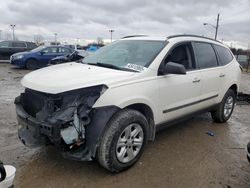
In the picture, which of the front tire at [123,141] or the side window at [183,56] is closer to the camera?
the front tire at [123,141]

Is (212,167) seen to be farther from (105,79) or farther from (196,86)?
(105,79)

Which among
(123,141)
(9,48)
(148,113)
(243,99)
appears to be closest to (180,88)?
(148,113)

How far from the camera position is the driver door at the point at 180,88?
13.3ft

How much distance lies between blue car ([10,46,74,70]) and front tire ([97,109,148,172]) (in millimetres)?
13642

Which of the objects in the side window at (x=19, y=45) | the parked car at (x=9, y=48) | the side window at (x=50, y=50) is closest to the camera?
the side window at (x=50, y=50)

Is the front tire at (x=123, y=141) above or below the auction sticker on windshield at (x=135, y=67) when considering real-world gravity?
below

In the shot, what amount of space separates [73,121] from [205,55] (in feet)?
10.1

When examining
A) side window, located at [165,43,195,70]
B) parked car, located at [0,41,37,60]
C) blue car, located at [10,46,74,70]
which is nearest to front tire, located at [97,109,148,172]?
side window, located at [165,43,195,70]

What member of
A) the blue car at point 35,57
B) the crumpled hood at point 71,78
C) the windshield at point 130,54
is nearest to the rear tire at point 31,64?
the blue car at point 35,57

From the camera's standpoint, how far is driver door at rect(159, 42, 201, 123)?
4.07m

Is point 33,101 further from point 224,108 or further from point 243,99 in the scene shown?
point 243,99

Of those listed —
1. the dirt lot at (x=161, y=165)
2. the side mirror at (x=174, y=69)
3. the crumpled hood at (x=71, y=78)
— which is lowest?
the dirt lot at (x=161, y=165)

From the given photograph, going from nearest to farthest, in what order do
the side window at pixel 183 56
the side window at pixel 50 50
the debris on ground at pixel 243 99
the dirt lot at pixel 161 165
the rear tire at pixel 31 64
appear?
the dirt lot at pixel 161 165, the side window at pixel 183 56, the debris on ground at pixel 243 99, the rear tire at pixel 31 64, the side window at pixel 50 50

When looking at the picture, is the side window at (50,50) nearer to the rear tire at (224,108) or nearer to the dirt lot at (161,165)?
the dirt lot at (161,165)
